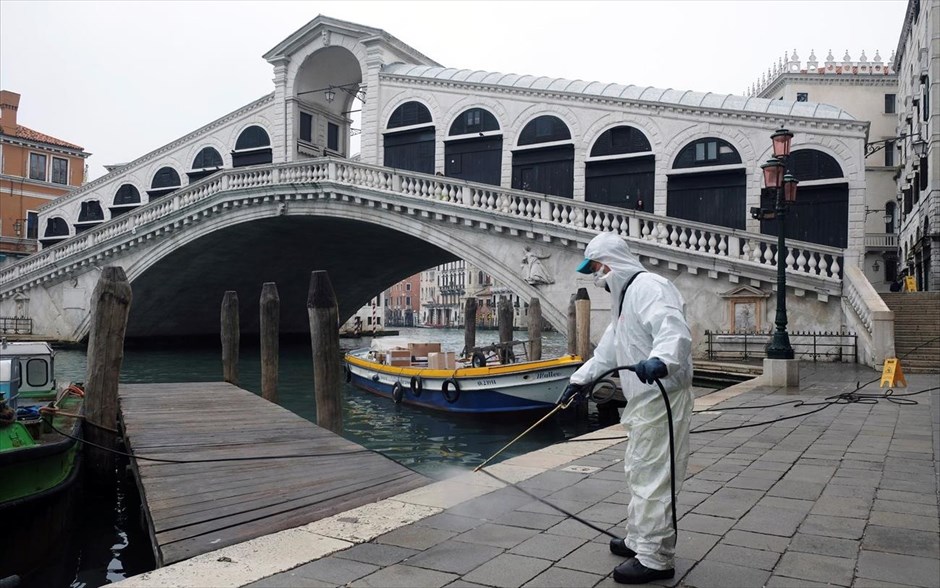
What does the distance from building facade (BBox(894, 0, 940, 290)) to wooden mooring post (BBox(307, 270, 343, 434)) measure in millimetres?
20864

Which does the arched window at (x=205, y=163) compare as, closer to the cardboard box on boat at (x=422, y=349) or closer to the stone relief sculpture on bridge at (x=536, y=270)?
the stone relief sculpture on bridge at (x=536, y=270)

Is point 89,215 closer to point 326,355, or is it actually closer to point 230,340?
point 230,340

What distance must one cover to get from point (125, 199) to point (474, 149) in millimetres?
17993

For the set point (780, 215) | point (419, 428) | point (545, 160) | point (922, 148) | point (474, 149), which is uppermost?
point (922, 148)

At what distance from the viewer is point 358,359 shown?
1700 centimetres

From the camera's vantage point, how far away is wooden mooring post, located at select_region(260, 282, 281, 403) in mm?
11258

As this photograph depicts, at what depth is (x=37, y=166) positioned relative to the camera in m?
40.2

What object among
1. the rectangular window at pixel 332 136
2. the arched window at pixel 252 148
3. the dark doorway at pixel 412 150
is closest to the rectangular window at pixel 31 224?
the arched window at pixel 252 148

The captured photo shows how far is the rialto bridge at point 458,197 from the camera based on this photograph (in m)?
16.6

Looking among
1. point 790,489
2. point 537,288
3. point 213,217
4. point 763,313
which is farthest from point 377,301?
point 790,489

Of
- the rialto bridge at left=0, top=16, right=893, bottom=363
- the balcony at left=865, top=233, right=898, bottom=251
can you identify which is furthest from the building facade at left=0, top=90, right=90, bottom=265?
the balcony at left=865, top=233, right=898, bottom=251

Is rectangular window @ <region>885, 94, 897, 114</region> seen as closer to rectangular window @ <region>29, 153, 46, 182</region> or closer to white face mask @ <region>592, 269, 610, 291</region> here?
white face mask @ <region>592, 269, 610, 291</region>

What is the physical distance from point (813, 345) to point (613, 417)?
4.86 m

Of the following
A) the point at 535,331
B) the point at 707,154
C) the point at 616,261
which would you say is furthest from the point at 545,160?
the point at 616,261
